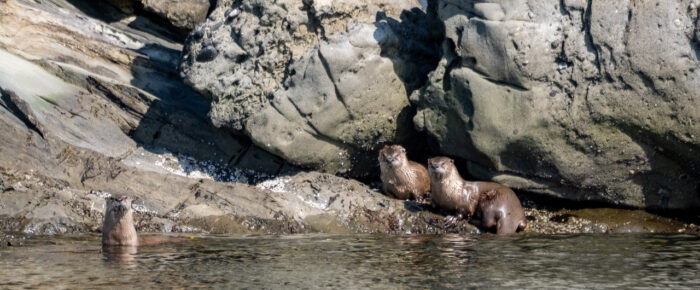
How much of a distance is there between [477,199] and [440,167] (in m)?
0.48

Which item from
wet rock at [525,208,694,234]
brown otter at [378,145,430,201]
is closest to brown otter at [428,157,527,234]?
wet rock at [525,208,694,234]

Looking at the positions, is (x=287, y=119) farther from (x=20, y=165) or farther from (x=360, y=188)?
(x=20, y=165)

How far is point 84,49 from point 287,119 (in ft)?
10.3

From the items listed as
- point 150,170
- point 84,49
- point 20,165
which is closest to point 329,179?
point 150,170

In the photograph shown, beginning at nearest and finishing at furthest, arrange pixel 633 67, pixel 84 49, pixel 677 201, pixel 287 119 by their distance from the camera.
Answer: pixel 633 67 → pixel 677 201 → pixel 287 119 → pixel 84 49

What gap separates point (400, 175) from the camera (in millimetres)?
7953

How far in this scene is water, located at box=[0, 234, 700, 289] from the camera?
462cm

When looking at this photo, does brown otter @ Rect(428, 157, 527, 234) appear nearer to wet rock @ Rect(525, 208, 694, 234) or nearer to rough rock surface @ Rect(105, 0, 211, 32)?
wet rock @ Rect(525, 208, 694, 234)

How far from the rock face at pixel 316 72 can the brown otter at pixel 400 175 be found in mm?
351

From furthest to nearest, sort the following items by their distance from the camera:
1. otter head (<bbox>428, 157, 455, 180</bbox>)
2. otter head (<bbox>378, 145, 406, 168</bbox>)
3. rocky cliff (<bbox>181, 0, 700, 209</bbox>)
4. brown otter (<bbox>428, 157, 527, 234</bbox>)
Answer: otter head (<bbox>378, 145, 406, 168</bbox>), otter head (<bbox>428, 157, 455, 180</bbox>), brown otter (<bbox>428, 157, 527, 234</bbox>), rocky cliff (<bbox>181, 0, 700, 209</bbox>)

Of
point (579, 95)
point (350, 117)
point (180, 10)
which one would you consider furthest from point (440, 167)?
point (180, 10)

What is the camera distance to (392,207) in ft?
25.5

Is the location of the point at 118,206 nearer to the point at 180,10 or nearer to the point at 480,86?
the point at 480,86

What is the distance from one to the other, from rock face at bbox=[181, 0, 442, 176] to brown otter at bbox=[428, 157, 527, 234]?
0.95m
